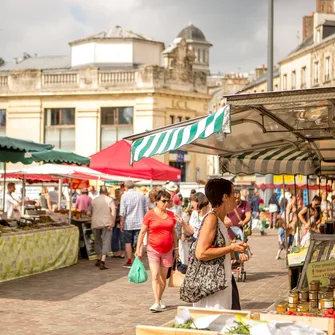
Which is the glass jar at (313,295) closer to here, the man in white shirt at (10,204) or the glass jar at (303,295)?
the glass jar at (303,295)

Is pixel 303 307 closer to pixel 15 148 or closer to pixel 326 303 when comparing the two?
pixel 326 303

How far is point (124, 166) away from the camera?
71.1ft

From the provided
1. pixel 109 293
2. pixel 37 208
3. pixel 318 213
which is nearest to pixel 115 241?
pixel 37 208

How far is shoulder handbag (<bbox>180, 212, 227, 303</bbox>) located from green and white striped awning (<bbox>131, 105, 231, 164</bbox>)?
2.43 ft

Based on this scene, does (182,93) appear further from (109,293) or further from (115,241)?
(109,293)

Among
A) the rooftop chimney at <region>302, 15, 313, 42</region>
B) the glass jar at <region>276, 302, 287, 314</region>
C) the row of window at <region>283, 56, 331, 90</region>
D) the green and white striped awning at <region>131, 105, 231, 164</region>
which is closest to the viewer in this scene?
the green and white striped awning at <region>131, 105, 231, 164</region>

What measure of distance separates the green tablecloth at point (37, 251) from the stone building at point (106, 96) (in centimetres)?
3343

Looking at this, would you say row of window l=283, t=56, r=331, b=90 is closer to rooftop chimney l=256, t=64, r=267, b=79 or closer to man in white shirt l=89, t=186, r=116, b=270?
rooftop chimney l=256, t=64, r=267, b=79

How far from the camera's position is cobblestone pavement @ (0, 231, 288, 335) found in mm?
9859

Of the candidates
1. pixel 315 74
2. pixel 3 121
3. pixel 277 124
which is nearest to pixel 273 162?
pixel 277 124

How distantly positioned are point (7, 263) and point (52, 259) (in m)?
2.26

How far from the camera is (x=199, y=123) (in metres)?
6.42

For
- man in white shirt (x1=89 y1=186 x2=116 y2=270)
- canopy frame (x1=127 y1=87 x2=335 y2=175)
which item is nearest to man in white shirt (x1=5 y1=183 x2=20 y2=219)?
man in white shirt (x1=89 y1=186 x2=116 y2=270)

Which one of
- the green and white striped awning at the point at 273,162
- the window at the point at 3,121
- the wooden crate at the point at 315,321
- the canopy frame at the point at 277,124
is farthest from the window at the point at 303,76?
the wooden crate at the point at 315,321
